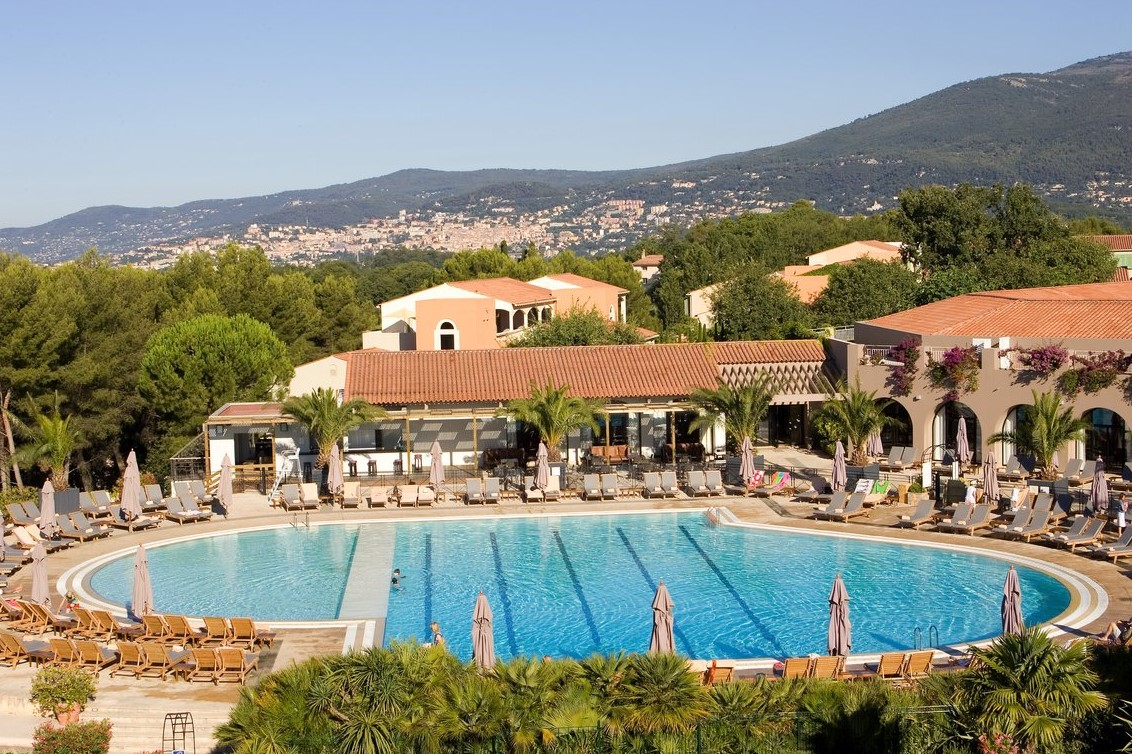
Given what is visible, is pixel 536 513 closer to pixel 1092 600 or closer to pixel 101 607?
pixel 101 607

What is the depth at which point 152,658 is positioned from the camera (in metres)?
16.3

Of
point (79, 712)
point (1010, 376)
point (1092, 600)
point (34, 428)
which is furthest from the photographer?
point (34, 428)

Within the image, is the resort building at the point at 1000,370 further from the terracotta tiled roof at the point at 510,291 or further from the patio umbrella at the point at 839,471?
the terracotta tiled roof at the point at 510,291

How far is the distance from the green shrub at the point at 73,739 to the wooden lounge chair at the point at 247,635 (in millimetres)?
3524

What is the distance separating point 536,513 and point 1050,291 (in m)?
18.8

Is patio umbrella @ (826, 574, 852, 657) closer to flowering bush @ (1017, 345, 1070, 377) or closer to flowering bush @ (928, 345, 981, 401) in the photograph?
flowering bush @ (1017, 345, 1070, 377)

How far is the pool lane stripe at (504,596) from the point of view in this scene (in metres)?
18.5

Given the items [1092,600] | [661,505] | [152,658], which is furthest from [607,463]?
[152,658]

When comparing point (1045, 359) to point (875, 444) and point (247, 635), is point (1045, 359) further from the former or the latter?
point (247, 635)

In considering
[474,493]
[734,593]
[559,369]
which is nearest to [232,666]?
[734,593]

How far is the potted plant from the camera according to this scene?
47.1 feet

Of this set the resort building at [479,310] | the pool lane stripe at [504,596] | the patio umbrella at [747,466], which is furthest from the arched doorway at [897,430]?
the resort building at [479,310]

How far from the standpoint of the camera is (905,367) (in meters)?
30.2

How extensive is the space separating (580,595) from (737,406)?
9.18 meters
